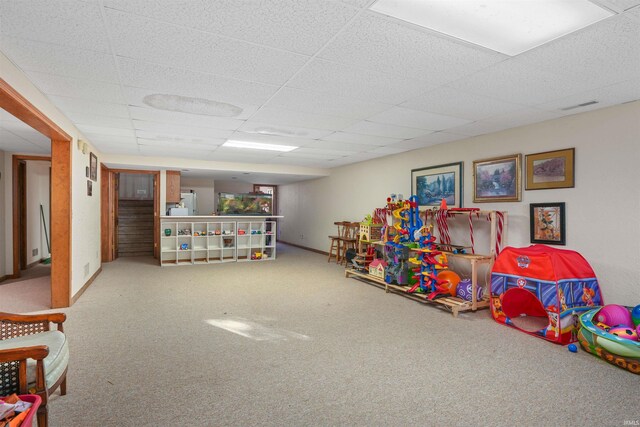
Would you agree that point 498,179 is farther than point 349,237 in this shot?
No

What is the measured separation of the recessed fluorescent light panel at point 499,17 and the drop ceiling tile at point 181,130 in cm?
331

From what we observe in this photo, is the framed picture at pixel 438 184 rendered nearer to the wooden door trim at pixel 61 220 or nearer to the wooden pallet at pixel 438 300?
the wooden pallet at pixel 438 300

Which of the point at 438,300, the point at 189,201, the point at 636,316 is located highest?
the point at 189,201

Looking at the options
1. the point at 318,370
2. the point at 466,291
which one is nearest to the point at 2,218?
the point at 318,370

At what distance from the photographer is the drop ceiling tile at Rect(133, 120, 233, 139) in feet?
14.0

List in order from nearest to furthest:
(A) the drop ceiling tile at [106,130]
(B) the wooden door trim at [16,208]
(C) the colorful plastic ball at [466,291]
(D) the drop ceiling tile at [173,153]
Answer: (C) the colorful plastic ball at [466,291] < (A) the drop ceiling tile at [106,130] < (B) the wooden door trim at [16,208] < (D) the drop ceiling tile at [173,153]

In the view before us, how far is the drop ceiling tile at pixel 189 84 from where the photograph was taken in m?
2.59

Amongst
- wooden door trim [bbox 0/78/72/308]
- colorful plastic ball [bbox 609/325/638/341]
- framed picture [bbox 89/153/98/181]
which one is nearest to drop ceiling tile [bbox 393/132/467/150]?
colorful plastic ball [bbox 609/325/638/341]

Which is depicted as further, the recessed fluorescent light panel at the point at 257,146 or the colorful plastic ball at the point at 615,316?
the recessed fluorescent light panel at the point at 257,146

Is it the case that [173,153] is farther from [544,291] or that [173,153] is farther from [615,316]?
[615,316]

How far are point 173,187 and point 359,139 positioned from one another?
501 centimetres

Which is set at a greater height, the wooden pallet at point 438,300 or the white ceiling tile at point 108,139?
the white ceiling tile at point 108,139

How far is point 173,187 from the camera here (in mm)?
7926

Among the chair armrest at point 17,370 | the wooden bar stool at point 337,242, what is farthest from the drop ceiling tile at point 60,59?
the wooden bar stool at point 337,242
